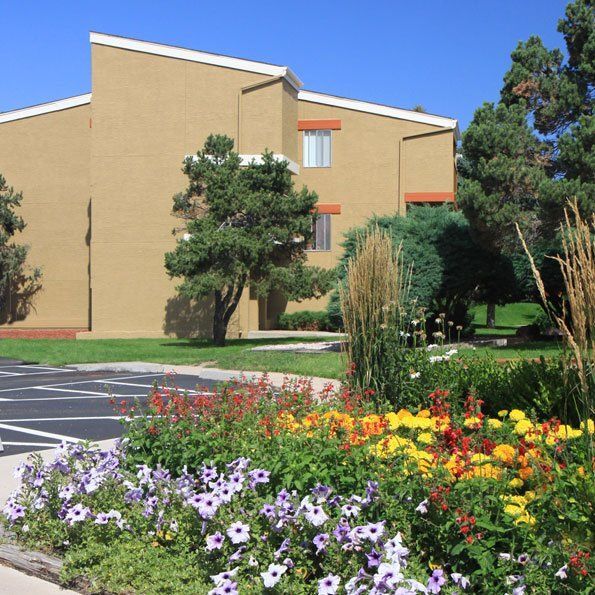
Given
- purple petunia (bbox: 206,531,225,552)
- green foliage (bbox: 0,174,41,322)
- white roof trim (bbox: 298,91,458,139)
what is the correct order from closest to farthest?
1. purple petunia (bbox: 206,531,225,552)
2. white roof trim (bbox: 298,91,458,139)
3. green foliage (bbox: 0,174,41,322)

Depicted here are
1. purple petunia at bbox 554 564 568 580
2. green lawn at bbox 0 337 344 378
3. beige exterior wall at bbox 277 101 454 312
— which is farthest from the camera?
beige exterior wall at bbox 277 101 454 312

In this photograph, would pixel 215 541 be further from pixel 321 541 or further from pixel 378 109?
pixel 378 109

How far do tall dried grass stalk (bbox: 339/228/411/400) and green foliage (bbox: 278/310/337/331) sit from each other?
2230 centimetres

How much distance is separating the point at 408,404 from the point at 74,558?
4026mm

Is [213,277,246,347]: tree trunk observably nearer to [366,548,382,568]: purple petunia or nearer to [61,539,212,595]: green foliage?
[61,539,212,595]: green foliage

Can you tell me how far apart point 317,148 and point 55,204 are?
10.7m

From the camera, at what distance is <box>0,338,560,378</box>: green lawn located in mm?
17172

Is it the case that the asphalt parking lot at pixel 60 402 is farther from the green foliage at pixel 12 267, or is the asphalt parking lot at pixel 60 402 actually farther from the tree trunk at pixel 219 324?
the green foliage at pixel 12 267

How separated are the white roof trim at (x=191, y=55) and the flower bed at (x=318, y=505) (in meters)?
24.0

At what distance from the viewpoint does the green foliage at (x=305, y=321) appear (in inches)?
1204

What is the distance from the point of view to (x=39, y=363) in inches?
819

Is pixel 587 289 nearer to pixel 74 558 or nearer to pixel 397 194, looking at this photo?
pixel 74 558

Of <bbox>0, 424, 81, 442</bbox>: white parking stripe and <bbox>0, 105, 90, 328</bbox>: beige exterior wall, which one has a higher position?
<bbox>0, 105, 90, 328</bbox>: beige exterior wall

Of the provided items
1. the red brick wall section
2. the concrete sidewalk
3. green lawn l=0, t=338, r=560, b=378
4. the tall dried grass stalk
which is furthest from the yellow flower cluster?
the red brick wall section
